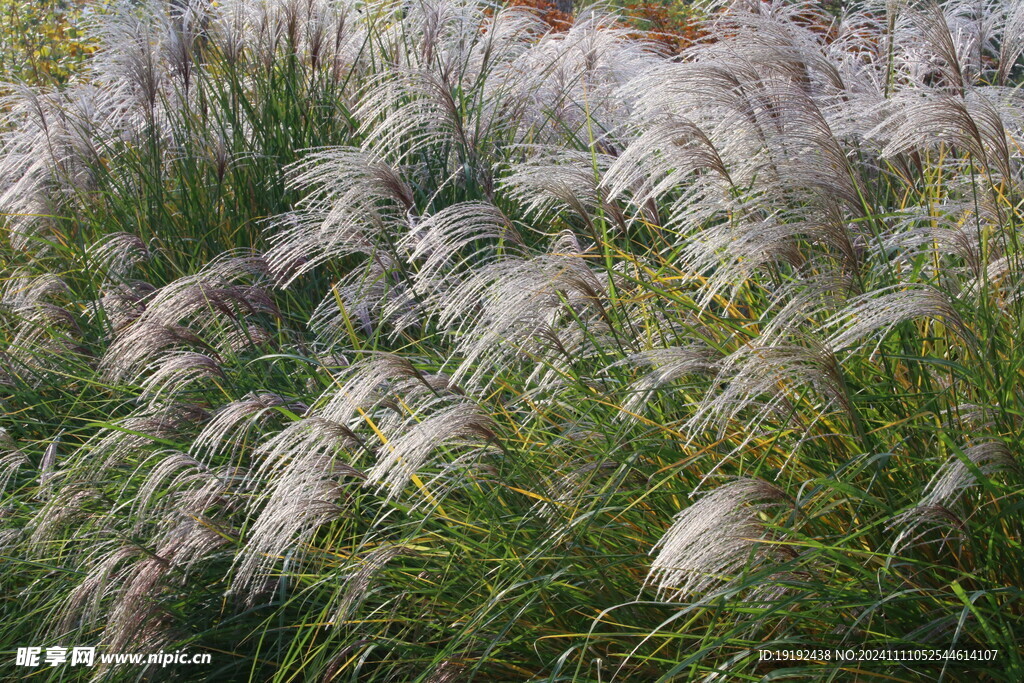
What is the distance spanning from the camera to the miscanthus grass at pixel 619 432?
2250 mm

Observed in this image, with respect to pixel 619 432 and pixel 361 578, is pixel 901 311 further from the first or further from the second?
pixel 361 578

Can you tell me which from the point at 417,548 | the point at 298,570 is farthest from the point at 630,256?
the point at 298,570

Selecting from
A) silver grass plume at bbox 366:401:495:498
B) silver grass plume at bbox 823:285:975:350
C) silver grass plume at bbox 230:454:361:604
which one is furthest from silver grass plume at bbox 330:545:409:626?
silver grass plume at bbox 823:285:975:350

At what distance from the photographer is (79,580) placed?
3268 millimetres

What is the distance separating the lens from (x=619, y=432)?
271 centimetres

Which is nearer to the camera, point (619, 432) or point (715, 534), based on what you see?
point (715, 534)

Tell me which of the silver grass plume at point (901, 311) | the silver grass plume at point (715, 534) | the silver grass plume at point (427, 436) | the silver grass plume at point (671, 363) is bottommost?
the silver grass plume at point (715, 534)

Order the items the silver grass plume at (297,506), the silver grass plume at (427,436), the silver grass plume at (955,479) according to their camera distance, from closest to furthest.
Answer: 1. the silver grass plume at (955,479)
2. the silver grass plume at (427,436)
3. the silver grass plume at (297,506)

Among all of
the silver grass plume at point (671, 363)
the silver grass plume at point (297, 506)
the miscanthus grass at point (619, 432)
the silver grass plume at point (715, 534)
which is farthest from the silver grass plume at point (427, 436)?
the silver grass plume at point (715, 534)

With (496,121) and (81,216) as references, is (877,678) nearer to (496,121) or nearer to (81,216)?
(496,121)

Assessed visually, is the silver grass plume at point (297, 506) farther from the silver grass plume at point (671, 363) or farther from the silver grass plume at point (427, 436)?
the silver grass plume at point (671, 363)

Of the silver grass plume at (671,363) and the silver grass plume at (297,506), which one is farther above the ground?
the silver grass plume at (671,363)

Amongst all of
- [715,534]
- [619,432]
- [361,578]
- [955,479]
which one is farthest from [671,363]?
[361,578]

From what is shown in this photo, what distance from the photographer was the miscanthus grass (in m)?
2.25
